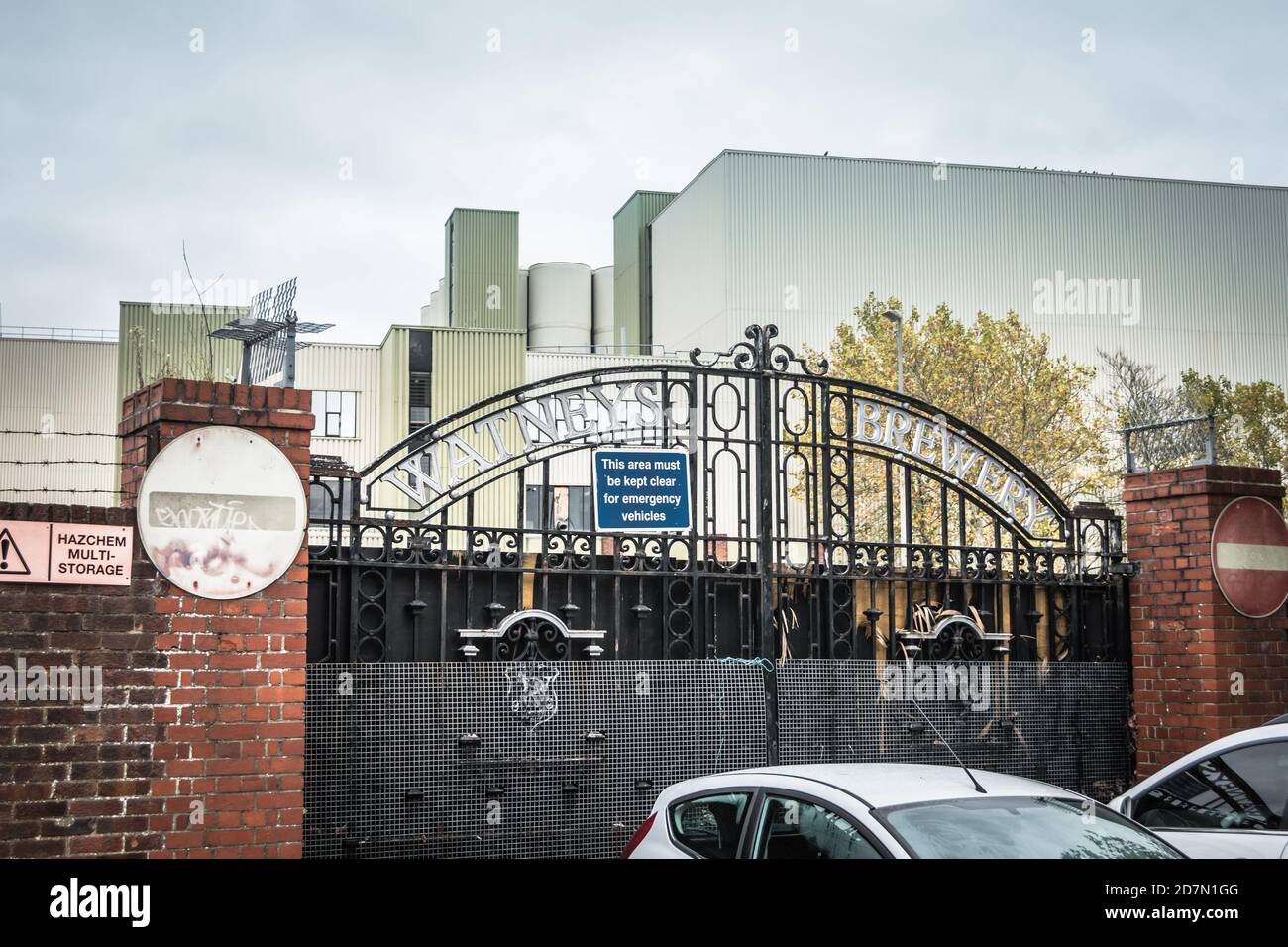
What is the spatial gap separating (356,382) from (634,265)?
10274 mm

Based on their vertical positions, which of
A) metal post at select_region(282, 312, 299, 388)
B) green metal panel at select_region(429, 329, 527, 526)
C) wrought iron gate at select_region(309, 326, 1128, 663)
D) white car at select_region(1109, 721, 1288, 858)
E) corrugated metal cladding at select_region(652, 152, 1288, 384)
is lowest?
white car at select_region(1109, 721, 1288, 858)

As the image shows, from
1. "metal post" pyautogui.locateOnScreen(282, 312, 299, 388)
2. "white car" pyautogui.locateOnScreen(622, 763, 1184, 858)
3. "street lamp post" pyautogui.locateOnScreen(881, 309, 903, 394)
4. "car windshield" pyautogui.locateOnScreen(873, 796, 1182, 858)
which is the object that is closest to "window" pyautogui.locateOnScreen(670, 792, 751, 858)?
"white car" pyautogui.locateOnScreen(622, 763, 1184, 858)

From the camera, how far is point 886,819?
5109 mm

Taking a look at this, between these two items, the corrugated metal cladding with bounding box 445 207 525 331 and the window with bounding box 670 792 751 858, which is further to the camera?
the corrugated metal cladding with bounding box 445 207 525 331

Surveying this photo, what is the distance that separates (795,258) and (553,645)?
27.8 meters

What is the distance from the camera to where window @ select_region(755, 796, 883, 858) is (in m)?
5.21

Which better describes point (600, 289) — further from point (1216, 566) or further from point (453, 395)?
point (1216, 566)

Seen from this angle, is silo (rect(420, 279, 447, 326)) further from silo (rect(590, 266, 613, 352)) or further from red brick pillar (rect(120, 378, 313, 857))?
red brick pillar (rect(120, 378, 313, 857))

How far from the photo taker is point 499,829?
8.56 meters

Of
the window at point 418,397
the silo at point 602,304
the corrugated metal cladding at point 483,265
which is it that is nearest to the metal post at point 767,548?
the window at point 418,397

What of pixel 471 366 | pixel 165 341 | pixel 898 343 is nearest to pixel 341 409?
pixel 471 366

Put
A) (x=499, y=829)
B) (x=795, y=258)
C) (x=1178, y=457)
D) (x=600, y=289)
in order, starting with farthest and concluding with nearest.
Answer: (x=600, y=289) < (x=795, y=258) < (x=1178, y=457) < (x=499, y=829)

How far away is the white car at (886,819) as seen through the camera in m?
5.11
